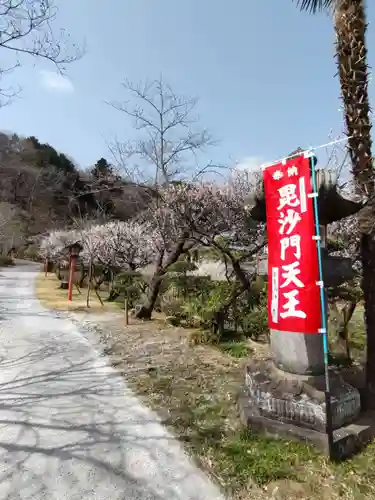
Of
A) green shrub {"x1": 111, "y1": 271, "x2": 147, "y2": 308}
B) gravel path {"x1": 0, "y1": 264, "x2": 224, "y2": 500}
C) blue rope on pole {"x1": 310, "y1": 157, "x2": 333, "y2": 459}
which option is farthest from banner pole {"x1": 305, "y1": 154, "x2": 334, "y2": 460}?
green shrub {"x1": 111, "y1": 271, "x2": 147, "y2": 308}

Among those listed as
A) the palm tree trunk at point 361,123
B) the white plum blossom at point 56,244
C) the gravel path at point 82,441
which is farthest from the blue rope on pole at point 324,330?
the white plum blossom at point 56,244

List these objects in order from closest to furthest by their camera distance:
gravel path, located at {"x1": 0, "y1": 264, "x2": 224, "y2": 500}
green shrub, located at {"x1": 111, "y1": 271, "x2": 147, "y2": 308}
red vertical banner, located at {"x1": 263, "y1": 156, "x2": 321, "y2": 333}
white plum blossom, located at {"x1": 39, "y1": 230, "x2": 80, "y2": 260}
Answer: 1. gravel path, located at {"x1": 0, "y1": 264, "x2": 224, "y2": 500}
2. red vertical banner, located at {"x1": 263, "y1": 156, "x2": 321, "y2": 333}
3. green shrub, located at {"x1": 111, "y1": 271, "x2": 147, "y2": 308}
4. white plum blossom, located at {"x1": 39, "y1": 230, "x2": 80, "y2": 260}

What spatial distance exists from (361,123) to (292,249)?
5.95 ft

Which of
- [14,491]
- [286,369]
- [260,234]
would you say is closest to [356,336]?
[260,234]

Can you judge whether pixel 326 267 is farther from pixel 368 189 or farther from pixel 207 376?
pixel 207 376

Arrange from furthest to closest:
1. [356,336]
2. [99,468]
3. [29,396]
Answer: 1. [356,336]
2. [29,396]
3. [99,468]

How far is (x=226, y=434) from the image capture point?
3.74 metres

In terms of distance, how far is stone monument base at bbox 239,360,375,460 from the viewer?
3.38 meters

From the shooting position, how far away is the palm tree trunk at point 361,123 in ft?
13.3

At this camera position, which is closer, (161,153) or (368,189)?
(368,189)

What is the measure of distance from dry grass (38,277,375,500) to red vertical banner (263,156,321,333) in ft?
4.05

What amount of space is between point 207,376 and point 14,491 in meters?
3.51

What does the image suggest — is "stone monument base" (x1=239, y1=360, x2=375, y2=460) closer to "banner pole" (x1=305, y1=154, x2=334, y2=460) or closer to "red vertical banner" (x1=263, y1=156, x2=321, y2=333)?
"banner pole" (x1=305, y1=154, x2=334, y2=460)

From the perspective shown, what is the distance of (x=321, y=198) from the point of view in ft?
12.7
